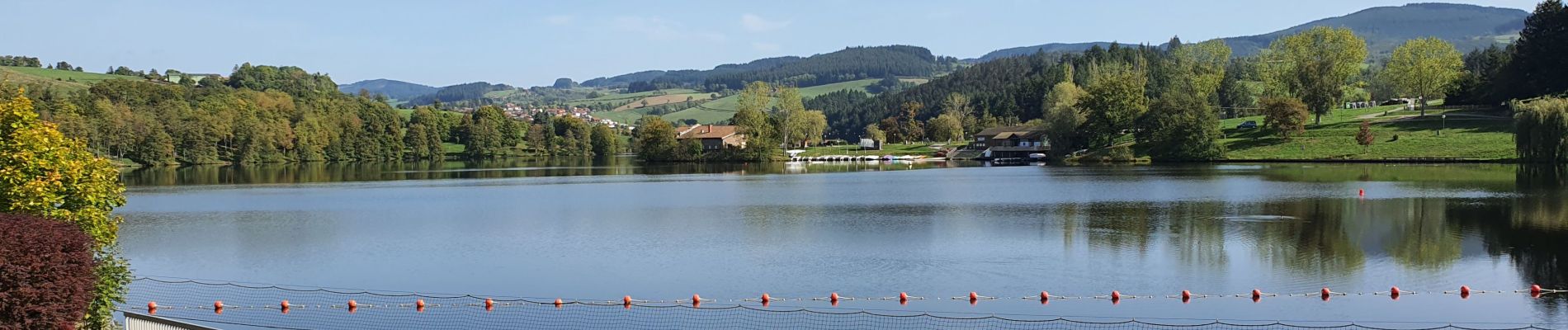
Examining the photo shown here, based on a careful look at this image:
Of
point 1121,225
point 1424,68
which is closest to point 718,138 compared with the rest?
point 1424,68

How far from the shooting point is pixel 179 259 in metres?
31.6

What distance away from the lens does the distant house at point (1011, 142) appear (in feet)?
400

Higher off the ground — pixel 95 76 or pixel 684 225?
pixel 95 76

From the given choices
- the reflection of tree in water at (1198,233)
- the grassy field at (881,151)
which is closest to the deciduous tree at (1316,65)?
the grassy field at (881,151)

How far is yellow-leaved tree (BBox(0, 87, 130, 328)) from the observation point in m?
17.9

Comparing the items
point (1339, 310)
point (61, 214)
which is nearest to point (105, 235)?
point (61, 214)

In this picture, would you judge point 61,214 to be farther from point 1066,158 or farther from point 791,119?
point 791,119

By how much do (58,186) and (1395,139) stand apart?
90.1 meters

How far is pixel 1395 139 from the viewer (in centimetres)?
8619

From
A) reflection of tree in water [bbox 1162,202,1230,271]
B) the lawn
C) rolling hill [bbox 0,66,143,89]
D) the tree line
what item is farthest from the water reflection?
the lawn

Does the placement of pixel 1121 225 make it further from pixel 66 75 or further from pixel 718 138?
pixel 66 75

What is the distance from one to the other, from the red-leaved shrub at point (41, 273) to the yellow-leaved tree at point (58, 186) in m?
1.54

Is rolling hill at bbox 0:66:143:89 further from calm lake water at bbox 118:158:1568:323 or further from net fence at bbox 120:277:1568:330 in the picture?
net fence at bbox 120:277:1568:330

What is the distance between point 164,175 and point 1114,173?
75.7 m
